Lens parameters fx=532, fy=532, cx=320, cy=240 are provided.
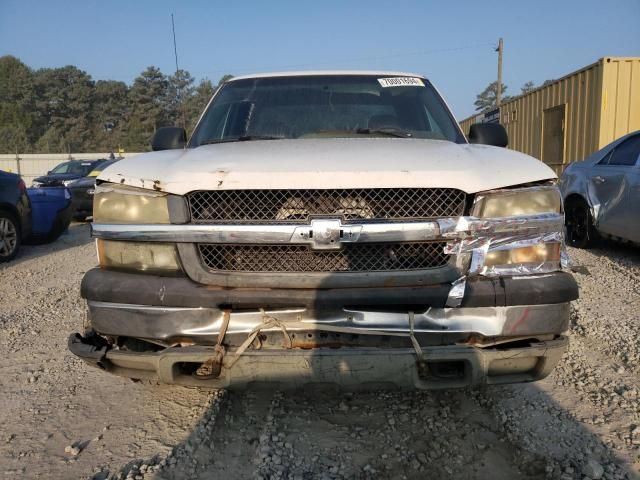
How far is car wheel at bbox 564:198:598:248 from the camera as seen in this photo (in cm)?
685

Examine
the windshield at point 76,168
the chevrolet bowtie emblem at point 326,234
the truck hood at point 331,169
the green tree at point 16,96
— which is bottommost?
the windshield at point 76,168

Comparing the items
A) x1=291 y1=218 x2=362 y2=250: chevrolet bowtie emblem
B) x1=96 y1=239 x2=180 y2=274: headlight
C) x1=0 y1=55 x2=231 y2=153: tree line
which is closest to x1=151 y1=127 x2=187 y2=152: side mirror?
x1=96 y1=239 x2=180 y2=274: headlight

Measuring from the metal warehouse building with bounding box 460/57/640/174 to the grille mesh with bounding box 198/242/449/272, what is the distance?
989cm

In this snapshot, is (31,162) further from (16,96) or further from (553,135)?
(16,96)

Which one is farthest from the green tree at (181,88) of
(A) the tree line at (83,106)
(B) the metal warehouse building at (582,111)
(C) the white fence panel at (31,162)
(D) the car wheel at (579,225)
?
(A) the tree line at (83,106)

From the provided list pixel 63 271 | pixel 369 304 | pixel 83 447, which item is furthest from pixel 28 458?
pixel 63 271

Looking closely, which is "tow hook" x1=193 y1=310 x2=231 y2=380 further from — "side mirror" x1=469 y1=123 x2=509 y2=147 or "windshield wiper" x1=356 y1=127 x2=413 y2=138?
"side mirror" x1=469 y1=123 x2=509 y2=147

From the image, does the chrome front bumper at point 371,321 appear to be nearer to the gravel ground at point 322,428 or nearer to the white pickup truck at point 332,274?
the white pickup truck at point 332,274

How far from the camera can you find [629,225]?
5.90 metres

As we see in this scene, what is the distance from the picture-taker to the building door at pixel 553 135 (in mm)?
12617

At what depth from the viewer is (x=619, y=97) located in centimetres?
1034

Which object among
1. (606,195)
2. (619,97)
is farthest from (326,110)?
(619,97)

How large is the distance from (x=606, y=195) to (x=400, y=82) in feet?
12.8

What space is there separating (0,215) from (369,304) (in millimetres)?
6844
